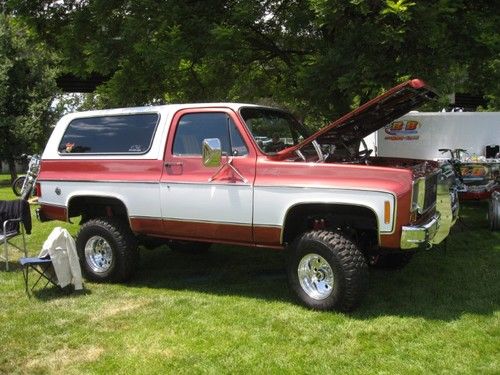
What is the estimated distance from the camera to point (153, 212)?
6227mm

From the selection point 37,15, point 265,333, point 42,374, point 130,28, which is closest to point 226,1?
point 130,28

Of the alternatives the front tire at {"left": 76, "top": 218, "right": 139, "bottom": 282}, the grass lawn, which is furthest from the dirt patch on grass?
the front tire at {"left": 76, "top": 218, "right": 139, "bottom": 282}

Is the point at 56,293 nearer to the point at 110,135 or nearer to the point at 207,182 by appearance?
the point at 110,135

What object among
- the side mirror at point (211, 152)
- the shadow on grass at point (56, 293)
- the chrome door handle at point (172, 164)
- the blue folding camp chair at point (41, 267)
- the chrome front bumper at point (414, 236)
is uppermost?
the side mirror at point (211, 152)

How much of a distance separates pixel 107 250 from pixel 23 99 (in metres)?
17.0

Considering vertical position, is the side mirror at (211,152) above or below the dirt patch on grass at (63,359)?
above

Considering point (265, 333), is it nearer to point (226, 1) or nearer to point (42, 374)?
point (42, 374)

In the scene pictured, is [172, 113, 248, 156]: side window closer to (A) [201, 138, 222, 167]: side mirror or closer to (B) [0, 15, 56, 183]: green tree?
(A) [201, 138, 222, 167]: side mirror

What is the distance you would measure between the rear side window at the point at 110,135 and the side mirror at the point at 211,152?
3.47ft

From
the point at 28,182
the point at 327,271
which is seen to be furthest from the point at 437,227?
the point at 28,182

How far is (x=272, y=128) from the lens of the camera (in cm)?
660

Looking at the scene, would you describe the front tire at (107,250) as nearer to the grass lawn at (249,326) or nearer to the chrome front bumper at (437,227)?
the grass lawn at (249,326)

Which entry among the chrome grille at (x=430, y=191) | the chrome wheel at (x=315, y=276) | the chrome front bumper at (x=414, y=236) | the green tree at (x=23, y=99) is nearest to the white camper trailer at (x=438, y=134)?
the chrome grille at (x=430, y=191)

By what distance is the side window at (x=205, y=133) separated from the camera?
19.1 ft
